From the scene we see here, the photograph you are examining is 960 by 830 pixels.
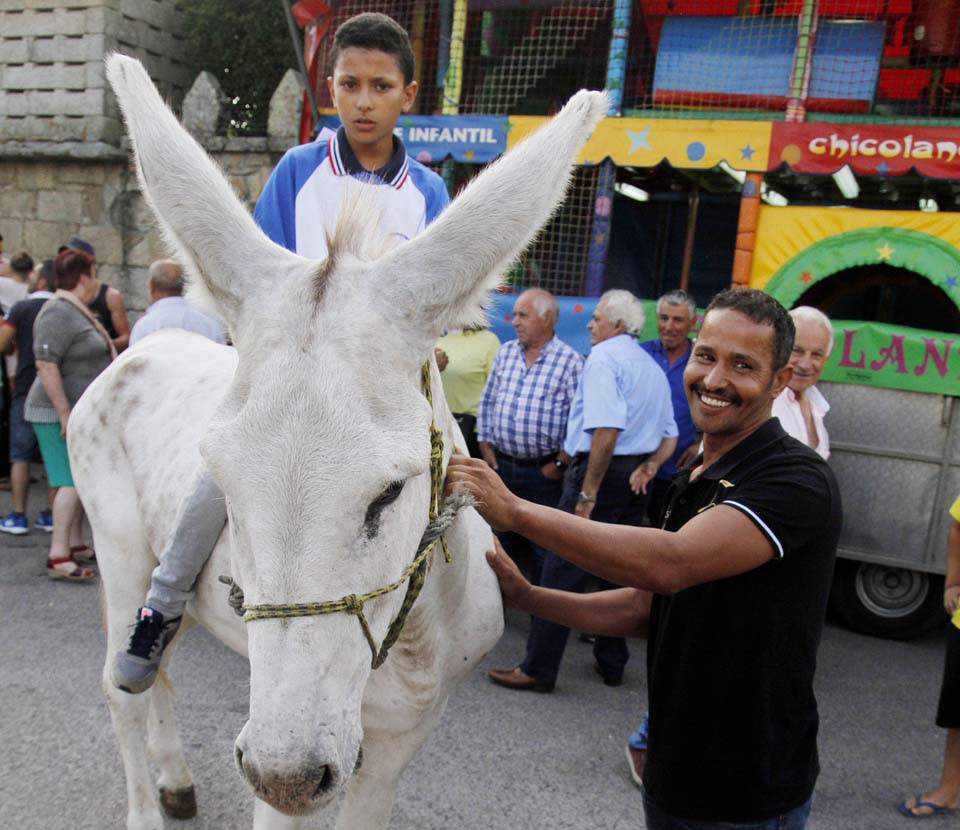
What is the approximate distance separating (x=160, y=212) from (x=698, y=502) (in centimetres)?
141

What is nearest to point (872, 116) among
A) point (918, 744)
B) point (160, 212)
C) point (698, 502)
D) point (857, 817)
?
point (918, 744)

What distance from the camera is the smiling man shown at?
172cm

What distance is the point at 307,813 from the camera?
4.39 feet

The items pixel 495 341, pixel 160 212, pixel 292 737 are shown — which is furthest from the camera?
pixel 495 341

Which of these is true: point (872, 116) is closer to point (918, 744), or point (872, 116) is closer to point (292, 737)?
point (918, 744)

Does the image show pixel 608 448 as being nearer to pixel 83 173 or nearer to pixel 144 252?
pixel 144 252

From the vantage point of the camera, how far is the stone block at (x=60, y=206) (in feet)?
33.8

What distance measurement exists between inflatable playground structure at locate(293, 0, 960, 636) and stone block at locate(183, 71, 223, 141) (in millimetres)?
1418

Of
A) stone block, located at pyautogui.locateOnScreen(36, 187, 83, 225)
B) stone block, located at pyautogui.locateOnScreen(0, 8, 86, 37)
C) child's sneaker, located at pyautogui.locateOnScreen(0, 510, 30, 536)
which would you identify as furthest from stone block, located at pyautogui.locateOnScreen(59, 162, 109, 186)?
child's sneaker, located at pyautogui.locateOnScreen(0, 510, 30, 536)

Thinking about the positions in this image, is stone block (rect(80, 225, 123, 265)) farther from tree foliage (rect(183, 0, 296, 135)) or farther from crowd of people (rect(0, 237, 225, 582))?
crowd of people (rect(0, 237, 225, 582))

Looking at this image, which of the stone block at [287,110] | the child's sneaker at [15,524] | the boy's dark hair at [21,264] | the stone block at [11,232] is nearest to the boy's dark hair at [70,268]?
the child's sneaker at [15,524]

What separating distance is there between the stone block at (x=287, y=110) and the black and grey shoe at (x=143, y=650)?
7672 mm

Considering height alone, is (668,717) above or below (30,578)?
above

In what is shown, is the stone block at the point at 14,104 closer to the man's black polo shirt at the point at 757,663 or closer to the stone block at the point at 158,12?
the stone block at the point at 158,12
